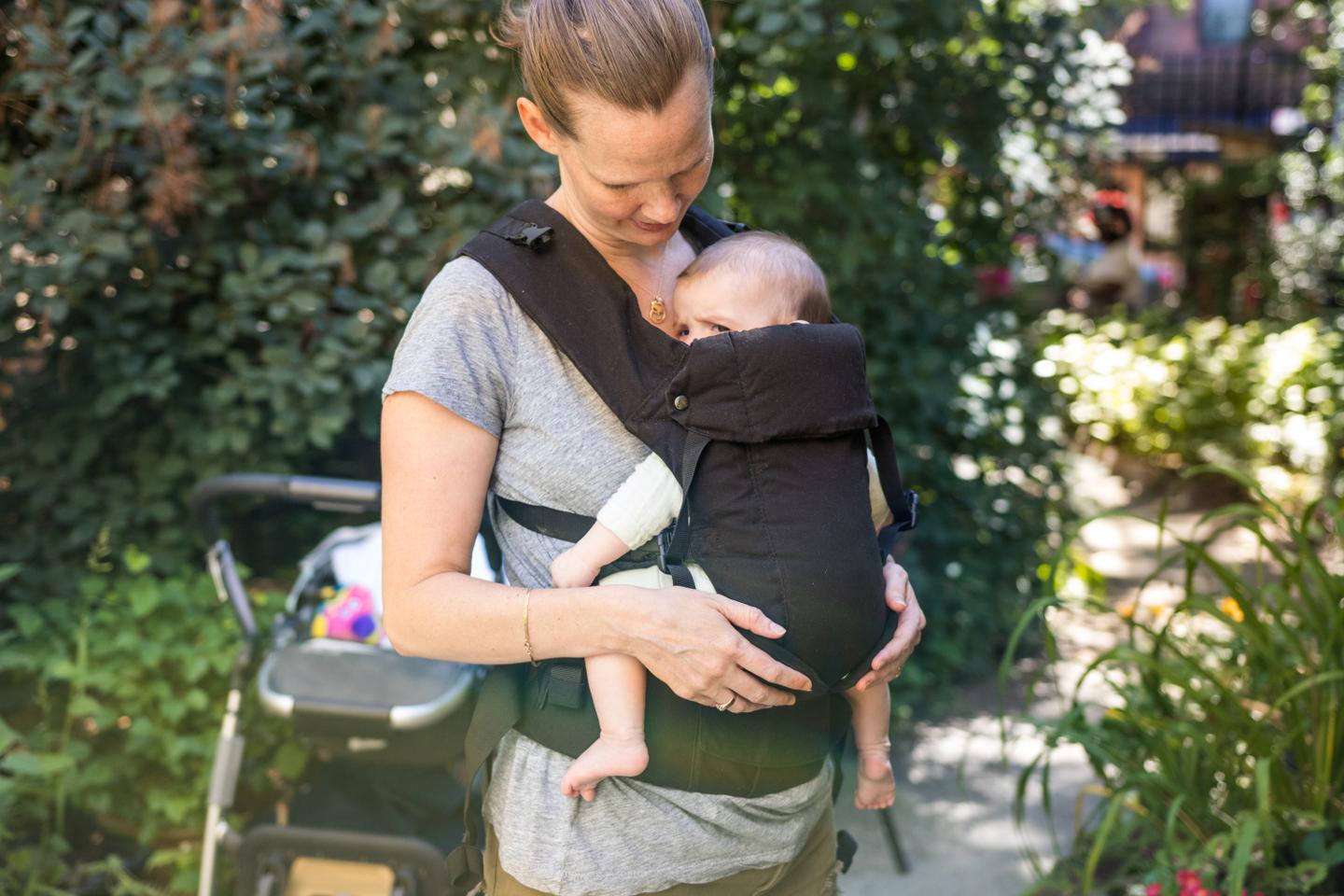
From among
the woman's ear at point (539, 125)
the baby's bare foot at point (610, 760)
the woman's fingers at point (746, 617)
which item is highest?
the woman's ear at point (539, 125)

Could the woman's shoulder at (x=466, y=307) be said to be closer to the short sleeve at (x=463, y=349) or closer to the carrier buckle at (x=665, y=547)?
the short sleeve at (x=463, y=349)

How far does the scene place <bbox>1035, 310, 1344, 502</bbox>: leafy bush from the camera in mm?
6520

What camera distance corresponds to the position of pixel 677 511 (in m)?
1.46

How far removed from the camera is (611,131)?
1420 millimetres

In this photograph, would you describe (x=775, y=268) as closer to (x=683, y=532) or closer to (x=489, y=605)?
(x=683, y=532)

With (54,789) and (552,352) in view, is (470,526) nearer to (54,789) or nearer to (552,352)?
(552,352)

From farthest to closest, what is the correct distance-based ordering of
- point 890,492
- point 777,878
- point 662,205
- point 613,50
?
1. point 890,492
2. point 777,878
3. point 662,205
4. point 613,50

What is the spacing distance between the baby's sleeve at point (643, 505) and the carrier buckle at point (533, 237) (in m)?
0.30

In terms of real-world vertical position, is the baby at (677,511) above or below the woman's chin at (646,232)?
below

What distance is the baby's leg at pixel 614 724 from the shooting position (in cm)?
143

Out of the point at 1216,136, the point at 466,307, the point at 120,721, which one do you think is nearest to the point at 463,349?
the point at 466,307

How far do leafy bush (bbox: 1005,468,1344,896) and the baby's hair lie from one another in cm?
122

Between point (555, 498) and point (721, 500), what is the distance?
20 cm

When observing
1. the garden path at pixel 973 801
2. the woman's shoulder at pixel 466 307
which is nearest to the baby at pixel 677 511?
the woman's shoulder at pixel 466 307
